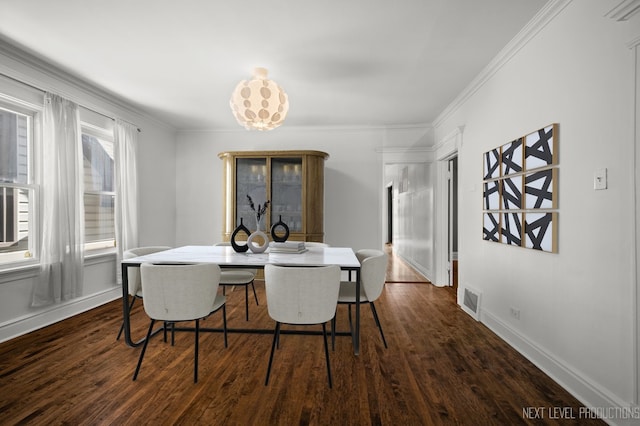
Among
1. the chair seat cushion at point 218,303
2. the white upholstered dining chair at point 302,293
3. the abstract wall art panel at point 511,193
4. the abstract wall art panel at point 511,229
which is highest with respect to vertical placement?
the abstract wall art panel at point 511,193

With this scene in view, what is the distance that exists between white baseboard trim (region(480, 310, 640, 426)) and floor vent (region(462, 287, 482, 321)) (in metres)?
0.44

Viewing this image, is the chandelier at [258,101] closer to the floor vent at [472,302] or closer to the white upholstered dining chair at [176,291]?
the white upholstered dining chair at [176,291]

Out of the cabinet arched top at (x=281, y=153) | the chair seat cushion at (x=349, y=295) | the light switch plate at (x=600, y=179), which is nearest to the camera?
the light switch plate at (x=600, y=179)

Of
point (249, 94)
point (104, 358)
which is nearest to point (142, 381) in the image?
point (104, 358)

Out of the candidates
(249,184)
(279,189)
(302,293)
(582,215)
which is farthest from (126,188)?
(582,215)

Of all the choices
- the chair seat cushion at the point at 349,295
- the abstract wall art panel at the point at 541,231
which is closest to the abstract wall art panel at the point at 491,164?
the abstract wall art panel at the point at 541,231

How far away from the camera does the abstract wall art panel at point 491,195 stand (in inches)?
116

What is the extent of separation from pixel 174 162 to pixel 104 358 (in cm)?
369

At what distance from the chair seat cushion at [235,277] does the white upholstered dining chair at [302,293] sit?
1099 mm

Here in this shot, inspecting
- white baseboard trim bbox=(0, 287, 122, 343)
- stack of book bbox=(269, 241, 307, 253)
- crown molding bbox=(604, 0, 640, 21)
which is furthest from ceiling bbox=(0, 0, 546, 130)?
white baseboard trim bbox=(0, 287, 122, 343)

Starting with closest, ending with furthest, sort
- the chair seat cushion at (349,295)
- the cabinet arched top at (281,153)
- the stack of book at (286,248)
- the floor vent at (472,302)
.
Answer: the chair seat cushion at (349,295), the stack of book at (286,248), the floor vent at (472,302), the cabinet arched top at (281,153)

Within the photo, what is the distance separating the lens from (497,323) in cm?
296

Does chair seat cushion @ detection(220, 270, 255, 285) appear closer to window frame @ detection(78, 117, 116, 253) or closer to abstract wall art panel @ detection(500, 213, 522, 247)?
window frame @ detection(78, 117, 116, 253)

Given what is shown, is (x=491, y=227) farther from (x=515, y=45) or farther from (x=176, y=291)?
(x=176, y=291)
